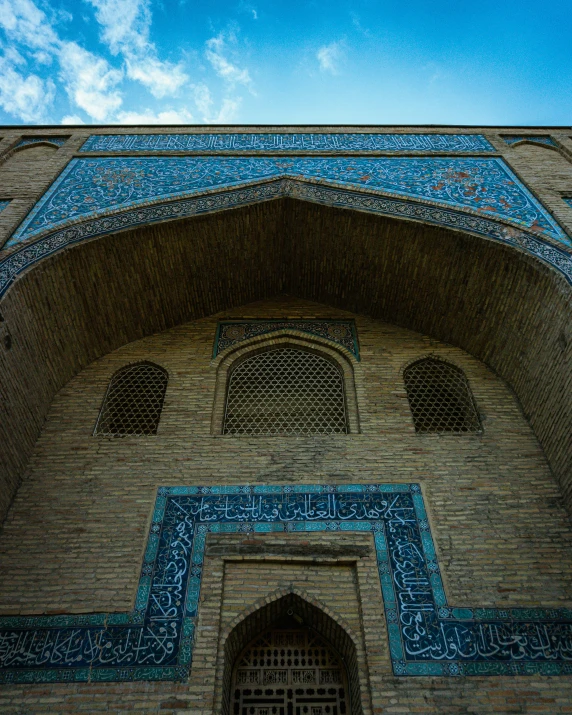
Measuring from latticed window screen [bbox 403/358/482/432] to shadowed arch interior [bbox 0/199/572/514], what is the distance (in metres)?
0.32

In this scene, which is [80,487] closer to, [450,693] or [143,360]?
[143,360]

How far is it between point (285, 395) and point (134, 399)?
1324 mm

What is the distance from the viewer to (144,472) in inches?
171

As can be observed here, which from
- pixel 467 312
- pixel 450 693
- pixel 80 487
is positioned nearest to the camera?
pixel 450 693

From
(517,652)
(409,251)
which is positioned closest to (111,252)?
(409,251)

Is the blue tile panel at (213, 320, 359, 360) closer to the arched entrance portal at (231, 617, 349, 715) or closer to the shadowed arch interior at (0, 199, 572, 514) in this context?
the shadowed arch interior at (0, 199, 572, 514)

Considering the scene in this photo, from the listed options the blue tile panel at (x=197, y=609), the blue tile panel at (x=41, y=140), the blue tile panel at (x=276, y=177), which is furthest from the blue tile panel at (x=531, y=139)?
the blue tile panel at (x=41, y=140)

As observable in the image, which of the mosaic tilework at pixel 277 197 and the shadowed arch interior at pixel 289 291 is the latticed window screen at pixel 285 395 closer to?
the shadowed arch interior at pixel 289 291

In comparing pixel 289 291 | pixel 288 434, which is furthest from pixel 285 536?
pixel 289 291

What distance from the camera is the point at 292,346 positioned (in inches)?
221

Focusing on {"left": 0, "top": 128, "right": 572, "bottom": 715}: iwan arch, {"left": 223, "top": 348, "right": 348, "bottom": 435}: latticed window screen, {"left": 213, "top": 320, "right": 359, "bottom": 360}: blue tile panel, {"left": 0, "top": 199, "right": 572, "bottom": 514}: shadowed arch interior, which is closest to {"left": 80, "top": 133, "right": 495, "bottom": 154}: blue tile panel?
{"left": 0, "top": 128, "right": 572, "bottom": 715}: iwan arch

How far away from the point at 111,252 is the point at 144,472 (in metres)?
1.97

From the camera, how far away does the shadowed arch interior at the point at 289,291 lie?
4.40 metres

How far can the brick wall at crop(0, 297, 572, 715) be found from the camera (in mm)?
3230
